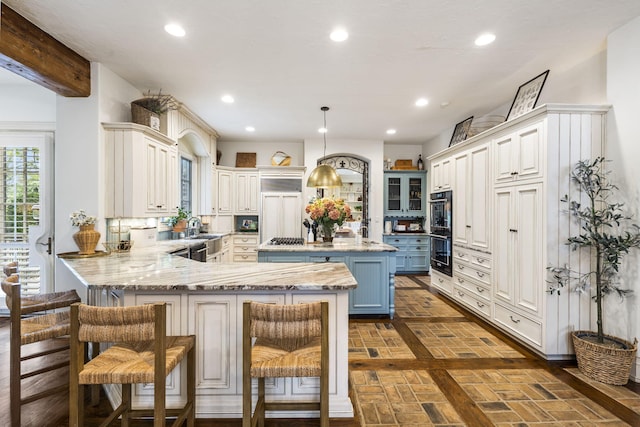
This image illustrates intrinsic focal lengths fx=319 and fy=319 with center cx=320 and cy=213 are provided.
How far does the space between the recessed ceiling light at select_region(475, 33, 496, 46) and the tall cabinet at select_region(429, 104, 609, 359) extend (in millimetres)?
745

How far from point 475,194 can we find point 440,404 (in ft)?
8.59

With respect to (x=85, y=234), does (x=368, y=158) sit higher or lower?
higher

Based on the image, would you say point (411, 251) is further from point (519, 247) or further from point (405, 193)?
point (519, 247)

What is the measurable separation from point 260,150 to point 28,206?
13.6ft

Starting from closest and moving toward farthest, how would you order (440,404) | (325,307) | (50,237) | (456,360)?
(325,307)
(440,404)
(456,360)
(50,237)

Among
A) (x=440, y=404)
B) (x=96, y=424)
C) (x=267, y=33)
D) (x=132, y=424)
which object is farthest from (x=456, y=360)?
(x=267, y=33)

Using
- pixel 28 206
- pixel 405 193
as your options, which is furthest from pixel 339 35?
pixel 405 193

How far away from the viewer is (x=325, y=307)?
1560 mm

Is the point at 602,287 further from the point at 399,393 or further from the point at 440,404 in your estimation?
the point at 399,393

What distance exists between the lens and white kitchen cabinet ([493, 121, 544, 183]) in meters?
2.87

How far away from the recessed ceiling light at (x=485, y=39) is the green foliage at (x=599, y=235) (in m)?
1.31

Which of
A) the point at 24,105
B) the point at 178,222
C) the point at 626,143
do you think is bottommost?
the point at 178,222

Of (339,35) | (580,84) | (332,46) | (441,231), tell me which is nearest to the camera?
(339,35)

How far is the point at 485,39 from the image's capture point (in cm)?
278
